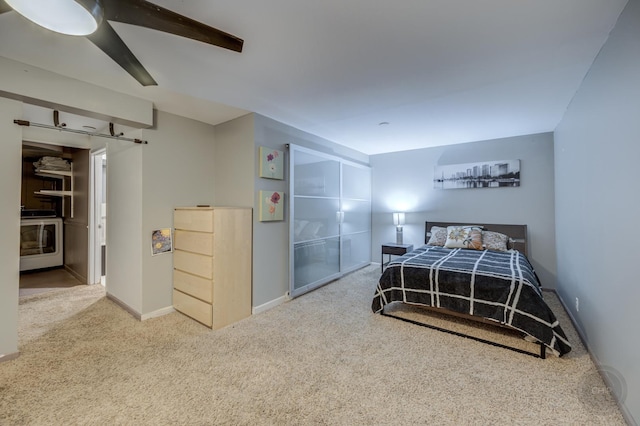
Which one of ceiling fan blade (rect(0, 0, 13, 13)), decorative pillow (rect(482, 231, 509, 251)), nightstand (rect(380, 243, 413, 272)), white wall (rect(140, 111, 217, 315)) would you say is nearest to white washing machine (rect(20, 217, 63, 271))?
white wall (rect(140, 111, 217, 315))

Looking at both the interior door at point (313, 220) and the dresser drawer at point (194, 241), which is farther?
the interior door at point (313, 220)

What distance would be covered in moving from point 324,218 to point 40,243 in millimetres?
4946

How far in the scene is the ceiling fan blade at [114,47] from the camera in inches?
49.1

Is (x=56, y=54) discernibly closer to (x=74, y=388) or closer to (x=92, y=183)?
(x=74, y=388)

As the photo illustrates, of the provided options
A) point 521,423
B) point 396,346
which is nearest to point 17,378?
point 396,346

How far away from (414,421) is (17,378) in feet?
8.86

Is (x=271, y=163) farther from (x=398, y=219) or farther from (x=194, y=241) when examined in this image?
(x=398, y=219)

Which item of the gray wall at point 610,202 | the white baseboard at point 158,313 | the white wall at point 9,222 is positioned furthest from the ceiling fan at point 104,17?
the white baseboard at point 158,313

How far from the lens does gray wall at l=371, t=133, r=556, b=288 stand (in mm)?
3855

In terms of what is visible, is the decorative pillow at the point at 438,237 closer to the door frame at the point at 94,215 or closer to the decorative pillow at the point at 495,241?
the decorative pillow at the point at 495,241

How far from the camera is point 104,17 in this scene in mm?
1149

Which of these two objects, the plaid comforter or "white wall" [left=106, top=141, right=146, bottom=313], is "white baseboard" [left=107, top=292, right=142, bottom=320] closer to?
"white wall" [left=106, top=141, right=146, bottom=313]

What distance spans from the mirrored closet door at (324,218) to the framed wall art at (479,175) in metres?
1.38

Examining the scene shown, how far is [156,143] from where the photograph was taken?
2.88 meters
